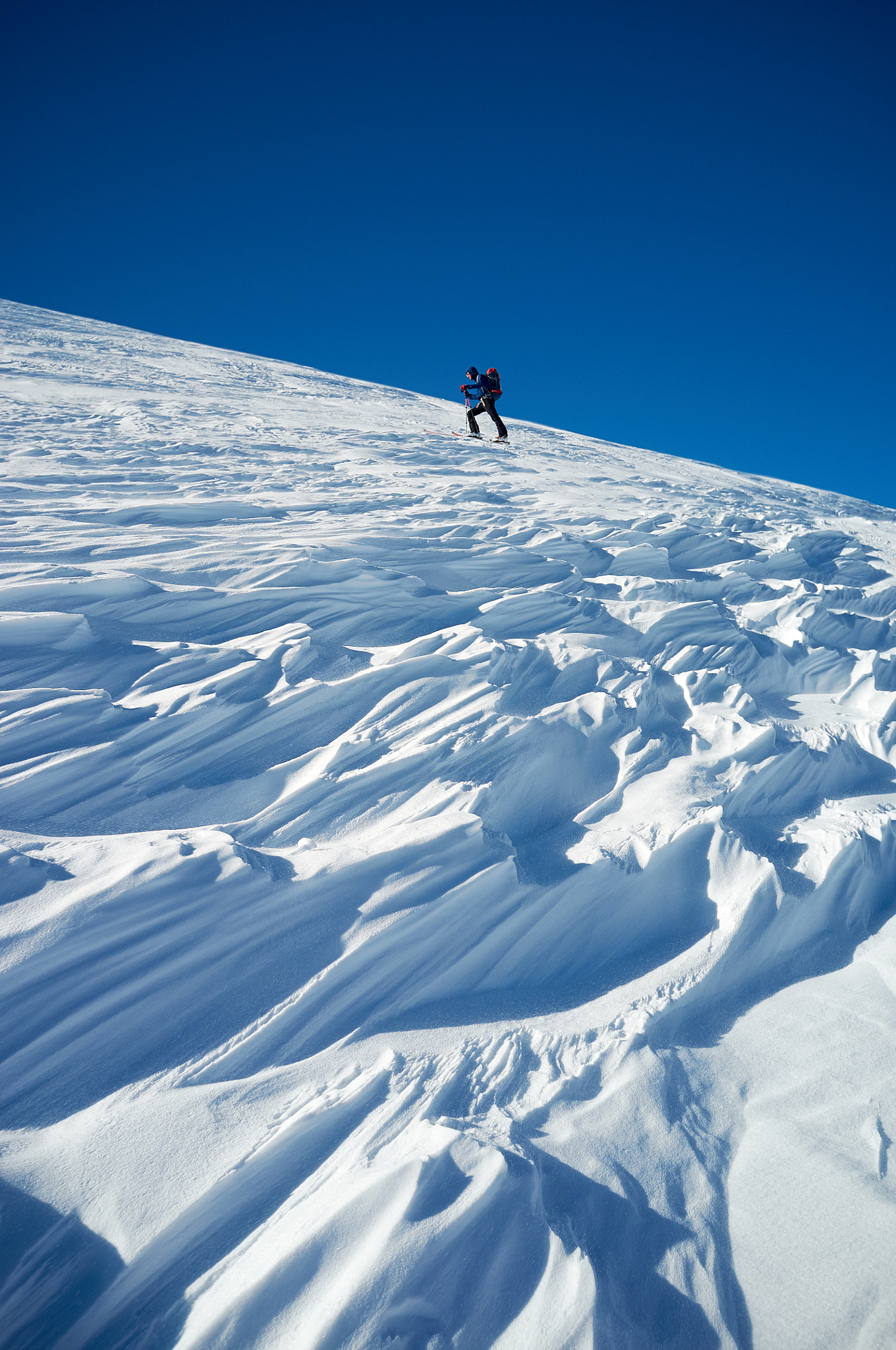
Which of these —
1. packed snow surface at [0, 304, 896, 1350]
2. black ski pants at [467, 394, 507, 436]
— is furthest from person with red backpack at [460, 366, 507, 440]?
packed snow surface at [0, 304, 896, 1350]

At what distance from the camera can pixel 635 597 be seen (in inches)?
249

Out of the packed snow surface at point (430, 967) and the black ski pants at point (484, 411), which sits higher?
the black ski pants at point (484, 411)

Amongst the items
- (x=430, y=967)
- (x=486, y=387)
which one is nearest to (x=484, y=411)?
(x=486, y=387)

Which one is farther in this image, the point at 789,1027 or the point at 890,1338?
the point at 789,1027

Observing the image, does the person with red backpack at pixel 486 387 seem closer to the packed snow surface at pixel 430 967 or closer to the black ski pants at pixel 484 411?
the black ski pants at pixel 484 411

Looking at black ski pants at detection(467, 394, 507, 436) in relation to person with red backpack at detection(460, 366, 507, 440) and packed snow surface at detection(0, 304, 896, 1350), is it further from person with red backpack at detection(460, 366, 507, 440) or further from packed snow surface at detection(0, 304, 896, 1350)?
packed snow surface at detection(0, 304, 896, 1350)

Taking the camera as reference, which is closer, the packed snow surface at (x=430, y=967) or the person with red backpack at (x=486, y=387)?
the packed snow surface at (x=430, y=967)

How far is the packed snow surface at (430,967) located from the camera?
1781 millimetres

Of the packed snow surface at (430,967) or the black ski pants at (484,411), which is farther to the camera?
the black ski pants at (484,411)

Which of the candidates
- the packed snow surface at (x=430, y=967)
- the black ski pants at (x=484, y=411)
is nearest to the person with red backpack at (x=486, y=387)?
the black ski pants at (x=484, y=411)

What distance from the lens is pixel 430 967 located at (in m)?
2.62

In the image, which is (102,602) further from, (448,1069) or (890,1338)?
(890,1338)

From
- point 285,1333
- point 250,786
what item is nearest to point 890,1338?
point 285,1333

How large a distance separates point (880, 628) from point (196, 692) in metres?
6.22
